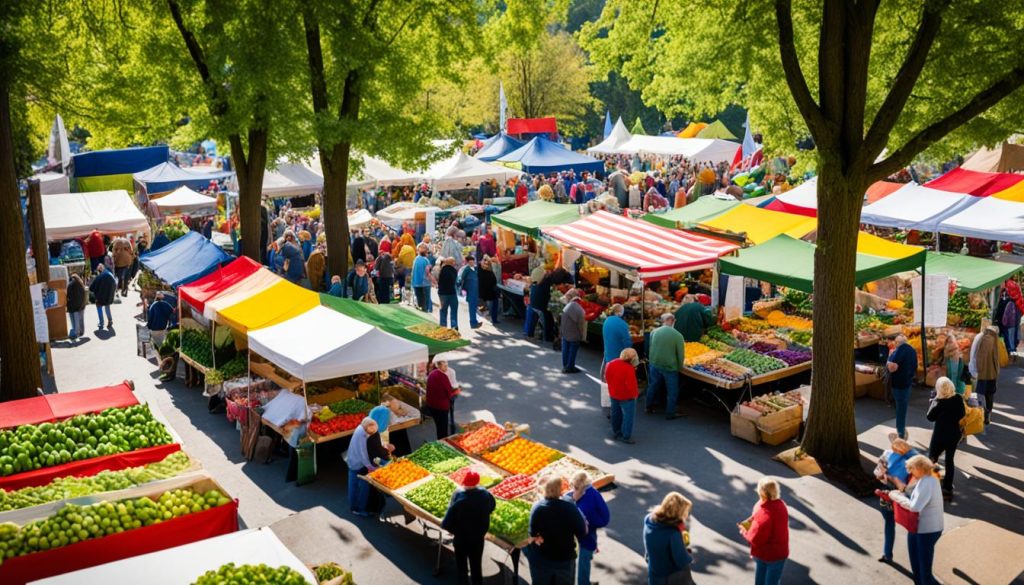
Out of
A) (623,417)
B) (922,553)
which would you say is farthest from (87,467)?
(922,553)

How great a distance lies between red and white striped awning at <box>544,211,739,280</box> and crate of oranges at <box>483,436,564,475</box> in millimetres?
4657

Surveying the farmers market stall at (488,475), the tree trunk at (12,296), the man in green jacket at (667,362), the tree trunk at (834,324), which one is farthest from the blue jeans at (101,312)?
the tree trunk at (834,324)

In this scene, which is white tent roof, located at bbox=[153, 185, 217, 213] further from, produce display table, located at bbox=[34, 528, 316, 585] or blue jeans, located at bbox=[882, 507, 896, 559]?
blue jeans, located at bbox=[882, 507, 896, 559]

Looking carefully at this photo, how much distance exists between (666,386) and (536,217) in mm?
6649

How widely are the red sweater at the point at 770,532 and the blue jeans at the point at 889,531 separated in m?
1.62

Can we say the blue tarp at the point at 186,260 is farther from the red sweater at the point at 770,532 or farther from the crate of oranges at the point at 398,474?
the red sweater at the point at 770,532

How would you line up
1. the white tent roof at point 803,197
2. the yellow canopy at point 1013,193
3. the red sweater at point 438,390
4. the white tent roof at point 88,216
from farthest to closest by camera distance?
the white tent roof at point 88,216
the white tent roof at point 803,197
the yellow canopy at point 1013,193
the red sweater at point 438,390

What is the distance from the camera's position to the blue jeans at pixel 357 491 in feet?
31.0

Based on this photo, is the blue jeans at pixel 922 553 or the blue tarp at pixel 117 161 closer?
the blue jeans at pixel 922 553

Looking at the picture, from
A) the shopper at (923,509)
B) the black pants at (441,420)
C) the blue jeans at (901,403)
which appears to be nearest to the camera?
the shopper at (923,509)

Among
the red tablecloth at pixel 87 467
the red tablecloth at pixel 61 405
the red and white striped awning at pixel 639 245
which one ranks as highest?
the red and white striped awning at pixel 639 245

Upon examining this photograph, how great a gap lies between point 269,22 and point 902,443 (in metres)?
11.7

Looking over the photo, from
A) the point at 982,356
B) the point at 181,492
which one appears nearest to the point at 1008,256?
the point at 982,356

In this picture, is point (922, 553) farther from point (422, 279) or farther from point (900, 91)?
point (422, 279)
